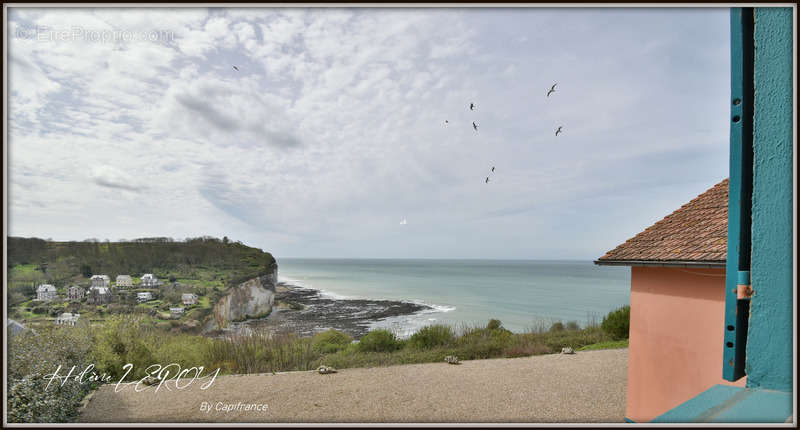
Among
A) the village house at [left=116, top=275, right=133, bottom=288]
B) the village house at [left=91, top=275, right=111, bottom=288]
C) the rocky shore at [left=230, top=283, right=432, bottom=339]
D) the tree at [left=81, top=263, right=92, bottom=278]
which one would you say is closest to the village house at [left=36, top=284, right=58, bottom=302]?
the village house at [left=91, top=275, right=111, bottom=288]

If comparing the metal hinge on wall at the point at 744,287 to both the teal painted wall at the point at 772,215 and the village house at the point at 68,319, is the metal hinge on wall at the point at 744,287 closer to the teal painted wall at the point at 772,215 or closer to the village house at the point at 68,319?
the teal painted wall at the point at 772,215

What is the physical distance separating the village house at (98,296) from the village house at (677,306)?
10.0 meters

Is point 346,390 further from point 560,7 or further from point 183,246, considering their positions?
point 183,246

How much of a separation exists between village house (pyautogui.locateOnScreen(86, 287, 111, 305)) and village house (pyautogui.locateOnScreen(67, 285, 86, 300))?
0.12 meters

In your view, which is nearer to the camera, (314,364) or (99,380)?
→ (99,380)

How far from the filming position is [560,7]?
226cm

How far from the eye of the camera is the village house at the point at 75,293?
22.9ft

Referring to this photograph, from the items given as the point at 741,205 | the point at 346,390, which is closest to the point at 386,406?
the point at 346,390

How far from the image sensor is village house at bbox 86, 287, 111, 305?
727 cm

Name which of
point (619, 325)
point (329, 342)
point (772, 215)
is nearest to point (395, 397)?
point (329, 342)

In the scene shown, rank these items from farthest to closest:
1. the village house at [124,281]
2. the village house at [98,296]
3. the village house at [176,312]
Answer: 1. the village house at [176,312]
2. the village house at [124,281]
3. the village house at [98,296]

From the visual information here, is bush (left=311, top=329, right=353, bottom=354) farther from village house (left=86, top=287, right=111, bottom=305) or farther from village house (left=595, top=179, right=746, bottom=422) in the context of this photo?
village house (left=595, top=179, right=746, bottom=422)

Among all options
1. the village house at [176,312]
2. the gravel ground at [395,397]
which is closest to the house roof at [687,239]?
the gravel ground at [395,397]

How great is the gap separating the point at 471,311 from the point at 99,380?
19.4 meters
